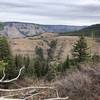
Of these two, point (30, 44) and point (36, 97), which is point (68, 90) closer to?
point (36, 97)

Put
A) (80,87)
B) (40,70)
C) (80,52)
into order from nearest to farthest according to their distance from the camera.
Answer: (80,87)
(40,70)
(80,52)

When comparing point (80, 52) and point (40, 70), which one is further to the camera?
point (80, 52)

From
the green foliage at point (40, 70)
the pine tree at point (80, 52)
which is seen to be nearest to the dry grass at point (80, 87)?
the green foliage at point (40, 70)

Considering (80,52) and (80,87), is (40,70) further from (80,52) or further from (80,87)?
(80,87)

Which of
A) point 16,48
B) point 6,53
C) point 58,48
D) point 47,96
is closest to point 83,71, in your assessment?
point 47,96

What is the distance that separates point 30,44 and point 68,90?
18060 centimetres

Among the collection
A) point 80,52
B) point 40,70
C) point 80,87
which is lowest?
point 40,70

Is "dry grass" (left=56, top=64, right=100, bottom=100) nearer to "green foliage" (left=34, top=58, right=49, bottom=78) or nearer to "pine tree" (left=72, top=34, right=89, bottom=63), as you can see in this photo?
"green foliage" (left=34, top=58, right=49, bottom=78)

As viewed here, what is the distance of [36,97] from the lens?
20.9 ft

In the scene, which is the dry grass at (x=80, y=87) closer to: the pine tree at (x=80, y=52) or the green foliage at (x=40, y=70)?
the green foliage at (x=40, y=70)

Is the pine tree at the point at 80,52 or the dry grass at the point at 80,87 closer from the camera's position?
the dry grass at the point at 80,87

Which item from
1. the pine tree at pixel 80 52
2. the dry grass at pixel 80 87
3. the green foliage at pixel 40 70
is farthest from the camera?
the pine tree at pixel 80 52

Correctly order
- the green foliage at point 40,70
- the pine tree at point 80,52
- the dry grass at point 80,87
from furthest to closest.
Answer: the pine tree at point 80,52
the green foliage at point 40,70
the dry grass at point 80,87

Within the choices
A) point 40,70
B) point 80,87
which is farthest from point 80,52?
point 80,87
